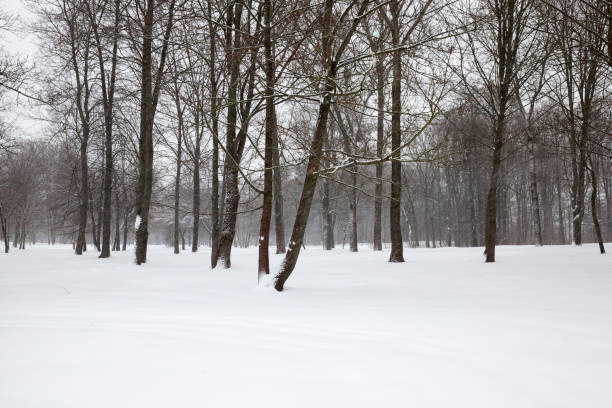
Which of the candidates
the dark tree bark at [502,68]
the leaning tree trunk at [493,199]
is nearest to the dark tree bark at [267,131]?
the dark tree bark at [502,68]

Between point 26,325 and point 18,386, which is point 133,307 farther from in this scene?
point 18,386

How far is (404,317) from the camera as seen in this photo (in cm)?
443

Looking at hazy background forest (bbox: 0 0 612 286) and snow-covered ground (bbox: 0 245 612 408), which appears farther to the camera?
hazy background forest (bbox: 0 0 612 286)

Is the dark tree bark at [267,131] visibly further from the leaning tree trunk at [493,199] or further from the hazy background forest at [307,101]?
the leaning tree trunk at [493,199]

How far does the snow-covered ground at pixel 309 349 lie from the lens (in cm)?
251

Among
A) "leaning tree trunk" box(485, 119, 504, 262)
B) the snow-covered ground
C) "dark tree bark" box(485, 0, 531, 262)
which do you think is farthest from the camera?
"leaning tree trunk" box(485, 119, 504, 262)

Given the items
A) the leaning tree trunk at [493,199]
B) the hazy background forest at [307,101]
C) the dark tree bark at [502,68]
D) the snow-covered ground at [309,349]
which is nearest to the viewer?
the snow-covered ground at [309,349]

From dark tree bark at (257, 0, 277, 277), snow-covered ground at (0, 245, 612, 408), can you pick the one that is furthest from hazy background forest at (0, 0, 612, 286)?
snow-covered ground at (0, 245, 612, 408)

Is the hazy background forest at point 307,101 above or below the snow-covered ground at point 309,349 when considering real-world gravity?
above

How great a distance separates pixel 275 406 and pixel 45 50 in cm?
1838

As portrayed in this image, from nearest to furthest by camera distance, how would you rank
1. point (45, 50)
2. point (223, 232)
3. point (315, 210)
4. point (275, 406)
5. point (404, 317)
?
1. point (275, 406)
2. point (404, 317)
3. point (223, 232)
4. point (45, 50)
5. point (315, 210)

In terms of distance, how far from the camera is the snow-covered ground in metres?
2.51

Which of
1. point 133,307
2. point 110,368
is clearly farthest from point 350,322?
point 133,307

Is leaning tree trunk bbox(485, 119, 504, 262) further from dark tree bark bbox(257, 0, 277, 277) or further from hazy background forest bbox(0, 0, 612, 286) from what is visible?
dark tree bark bbox(257, 0, 277, 277)
